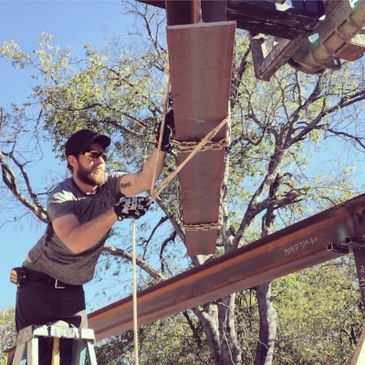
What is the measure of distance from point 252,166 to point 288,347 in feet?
19.3

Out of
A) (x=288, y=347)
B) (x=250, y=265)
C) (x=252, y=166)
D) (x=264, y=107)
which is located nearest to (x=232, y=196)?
(x=252, y=166)

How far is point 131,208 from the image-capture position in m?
2.19

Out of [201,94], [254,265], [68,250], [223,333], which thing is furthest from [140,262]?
[201,94]

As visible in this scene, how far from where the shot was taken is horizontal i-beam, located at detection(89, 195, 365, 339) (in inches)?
95.9

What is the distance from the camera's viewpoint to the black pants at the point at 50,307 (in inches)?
101

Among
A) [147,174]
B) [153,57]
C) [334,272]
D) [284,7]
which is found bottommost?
[147,174]

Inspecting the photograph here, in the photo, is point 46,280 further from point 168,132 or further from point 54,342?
point 168,132

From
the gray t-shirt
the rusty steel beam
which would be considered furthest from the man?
the rusty steel beam

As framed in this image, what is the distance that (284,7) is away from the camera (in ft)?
9.63

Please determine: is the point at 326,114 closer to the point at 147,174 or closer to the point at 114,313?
the point at 114,313

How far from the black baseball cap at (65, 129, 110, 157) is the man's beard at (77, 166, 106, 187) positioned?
0.30 ft

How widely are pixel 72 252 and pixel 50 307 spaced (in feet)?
1.13

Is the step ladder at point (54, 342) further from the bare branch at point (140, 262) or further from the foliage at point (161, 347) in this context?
the foliage at point (161, 347)

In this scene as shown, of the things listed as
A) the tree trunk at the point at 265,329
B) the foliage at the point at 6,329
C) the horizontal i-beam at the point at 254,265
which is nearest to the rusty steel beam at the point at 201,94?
the horizontal i-beam at the point at 254,265
